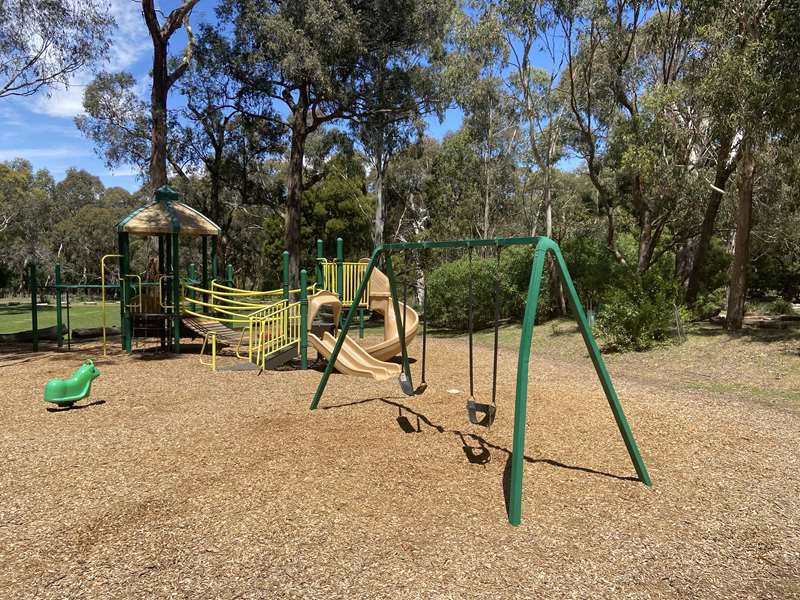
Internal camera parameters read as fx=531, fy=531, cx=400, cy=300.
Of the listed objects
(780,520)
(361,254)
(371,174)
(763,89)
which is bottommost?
(780,520)

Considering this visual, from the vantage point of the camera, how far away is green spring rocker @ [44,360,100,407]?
20.2 ft

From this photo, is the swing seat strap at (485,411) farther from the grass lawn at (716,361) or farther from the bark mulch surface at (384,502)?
the grass lawn at (716,361)

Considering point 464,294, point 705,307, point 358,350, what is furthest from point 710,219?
point 358,350

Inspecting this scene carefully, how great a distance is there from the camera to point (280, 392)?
23.5 ft

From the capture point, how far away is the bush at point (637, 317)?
38.8 ft

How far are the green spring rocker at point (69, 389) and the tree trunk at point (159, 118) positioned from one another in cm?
925

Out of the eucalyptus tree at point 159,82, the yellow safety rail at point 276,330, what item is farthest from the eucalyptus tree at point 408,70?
the yellow safety rail at point 276,330

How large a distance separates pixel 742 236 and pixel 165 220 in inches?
513

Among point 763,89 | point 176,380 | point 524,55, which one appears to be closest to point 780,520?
point 176,380

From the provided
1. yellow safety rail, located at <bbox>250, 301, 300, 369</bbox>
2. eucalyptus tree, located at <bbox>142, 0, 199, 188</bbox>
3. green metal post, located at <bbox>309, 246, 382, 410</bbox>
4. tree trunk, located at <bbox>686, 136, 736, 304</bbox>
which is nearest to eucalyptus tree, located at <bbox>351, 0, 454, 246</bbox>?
eucalyptus tree, located at <bbox>142, 0, 199, 188</bbox>

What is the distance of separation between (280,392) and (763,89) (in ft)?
34.3

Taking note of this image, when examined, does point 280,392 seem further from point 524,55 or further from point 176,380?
point 524,55

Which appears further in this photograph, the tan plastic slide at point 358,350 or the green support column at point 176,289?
the green support column at point 176,289

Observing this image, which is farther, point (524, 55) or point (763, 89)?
point (524, 55)
